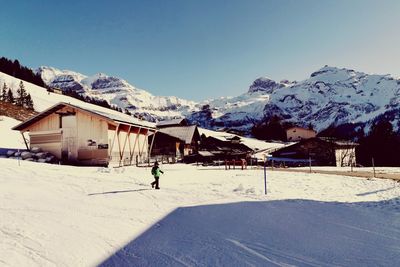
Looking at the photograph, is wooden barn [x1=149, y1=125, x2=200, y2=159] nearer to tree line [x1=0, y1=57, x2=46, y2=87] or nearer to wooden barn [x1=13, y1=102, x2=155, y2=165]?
wooden barn [x1=13, y1=102, x2=155, y2=165]

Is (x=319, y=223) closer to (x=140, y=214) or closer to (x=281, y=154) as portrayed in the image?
(x=140, y=214)

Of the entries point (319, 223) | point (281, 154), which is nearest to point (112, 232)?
point (319, 223)

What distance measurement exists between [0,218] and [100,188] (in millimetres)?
6383

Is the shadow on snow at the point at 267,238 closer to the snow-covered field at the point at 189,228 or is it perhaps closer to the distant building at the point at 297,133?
the snow-covered field at the point at 189,228

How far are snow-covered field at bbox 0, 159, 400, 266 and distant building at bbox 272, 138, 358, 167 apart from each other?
120 ft

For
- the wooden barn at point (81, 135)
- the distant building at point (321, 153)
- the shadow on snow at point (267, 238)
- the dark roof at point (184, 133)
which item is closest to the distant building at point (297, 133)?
the distant building at point (321, 153)

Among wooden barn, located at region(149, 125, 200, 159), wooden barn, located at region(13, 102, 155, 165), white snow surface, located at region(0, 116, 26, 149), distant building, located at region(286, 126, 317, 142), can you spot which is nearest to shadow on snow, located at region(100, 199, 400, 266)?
wooden barn, located at region(13, 102, 155, 165)

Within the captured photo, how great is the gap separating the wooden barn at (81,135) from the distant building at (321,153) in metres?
29.4

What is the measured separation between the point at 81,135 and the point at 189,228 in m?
26.1

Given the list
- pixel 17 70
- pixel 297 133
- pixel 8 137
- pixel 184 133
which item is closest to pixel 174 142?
pixel 184 133

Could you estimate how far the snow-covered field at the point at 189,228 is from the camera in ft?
23.0

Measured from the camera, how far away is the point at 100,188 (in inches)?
626

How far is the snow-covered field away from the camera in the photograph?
702cm

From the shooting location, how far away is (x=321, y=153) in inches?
2039
